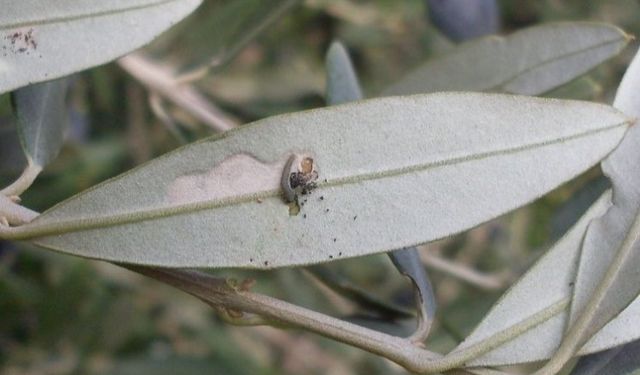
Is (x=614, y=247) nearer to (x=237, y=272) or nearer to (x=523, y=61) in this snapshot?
(x=523, y=61)

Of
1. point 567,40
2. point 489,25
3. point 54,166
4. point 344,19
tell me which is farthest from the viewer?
point 344,19

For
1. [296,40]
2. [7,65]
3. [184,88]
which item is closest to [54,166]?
[184,88]

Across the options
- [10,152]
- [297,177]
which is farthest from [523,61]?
[10,152]

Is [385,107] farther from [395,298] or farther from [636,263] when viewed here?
[395,298]

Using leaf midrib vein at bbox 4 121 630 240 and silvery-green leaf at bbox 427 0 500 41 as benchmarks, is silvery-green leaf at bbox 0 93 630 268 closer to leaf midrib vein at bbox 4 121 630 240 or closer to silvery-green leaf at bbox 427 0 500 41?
leaf midrib vein at bbox 4 121 630 240

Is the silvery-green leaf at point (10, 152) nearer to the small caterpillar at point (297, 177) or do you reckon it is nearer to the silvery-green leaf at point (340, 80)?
the silvery-green leaf at point (340, 80)

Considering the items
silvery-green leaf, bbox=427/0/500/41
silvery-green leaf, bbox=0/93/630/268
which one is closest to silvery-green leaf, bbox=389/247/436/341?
silvery-green leaf, bbox=0/93/630/268

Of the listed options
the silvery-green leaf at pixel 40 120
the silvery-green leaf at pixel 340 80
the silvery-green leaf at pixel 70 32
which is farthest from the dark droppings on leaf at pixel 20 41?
the silvery-green leaf at pixel 340 80
